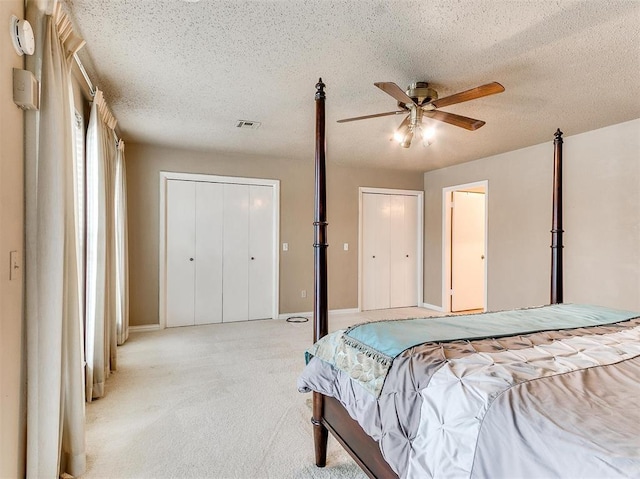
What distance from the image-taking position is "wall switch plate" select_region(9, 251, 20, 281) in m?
1.38

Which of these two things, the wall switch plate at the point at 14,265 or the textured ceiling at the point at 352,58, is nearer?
the wall switch plate at the point at 14,265

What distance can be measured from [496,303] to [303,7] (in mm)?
4508

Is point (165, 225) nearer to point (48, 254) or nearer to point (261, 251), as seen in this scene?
point (261, 251)

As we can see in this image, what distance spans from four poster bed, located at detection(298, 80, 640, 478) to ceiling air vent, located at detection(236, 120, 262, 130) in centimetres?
175

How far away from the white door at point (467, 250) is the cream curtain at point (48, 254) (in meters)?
5.23

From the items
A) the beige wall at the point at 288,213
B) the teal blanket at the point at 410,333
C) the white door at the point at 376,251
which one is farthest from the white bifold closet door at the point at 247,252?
the teal blanket at the point at 410,333

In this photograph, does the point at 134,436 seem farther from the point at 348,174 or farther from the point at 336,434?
the point at 348,174

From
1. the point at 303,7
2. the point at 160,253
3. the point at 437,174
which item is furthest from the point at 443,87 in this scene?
the point at 160,253

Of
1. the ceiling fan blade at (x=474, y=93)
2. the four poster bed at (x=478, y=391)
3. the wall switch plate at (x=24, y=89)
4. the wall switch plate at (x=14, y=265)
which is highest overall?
the ceiling fan blade at (x=474, y=93)

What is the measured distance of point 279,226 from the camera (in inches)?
206

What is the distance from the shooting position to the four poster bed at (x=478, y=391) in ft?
2.87

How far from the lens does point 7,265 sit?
135cm

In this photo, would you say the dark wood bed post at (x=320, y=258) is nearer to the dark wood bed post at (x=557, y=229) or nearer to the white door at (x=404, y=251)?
the dark wood bed post at (x=557, y=229)

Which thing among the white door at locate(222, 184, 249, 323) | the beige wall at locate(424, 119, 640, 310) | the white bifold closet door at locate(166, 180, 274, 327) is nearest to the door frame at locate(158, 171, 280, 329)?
the white bifold closet door at locate(166, 180, 274, 327)
